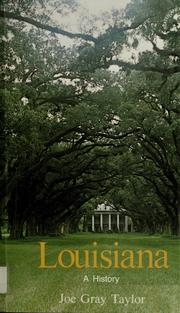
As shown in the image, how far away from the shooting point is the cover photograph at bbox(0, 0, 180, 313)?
275 inches

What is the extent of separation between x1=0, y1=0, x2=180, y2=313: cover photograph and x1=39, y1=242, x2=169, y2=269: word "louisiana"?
1cm

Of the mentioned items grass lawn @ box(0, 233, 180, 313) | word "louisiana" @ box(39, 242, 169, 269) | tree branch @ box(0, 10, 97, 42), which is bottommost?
grass lawn @ box(0, 233, 180, 313)

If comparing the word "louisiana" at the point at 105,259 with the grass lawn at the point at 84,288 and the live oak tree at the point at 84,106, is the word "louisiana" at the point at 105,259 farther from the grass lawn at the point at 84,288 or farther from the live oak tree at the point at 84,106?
the live oak tree at the point at 84,106

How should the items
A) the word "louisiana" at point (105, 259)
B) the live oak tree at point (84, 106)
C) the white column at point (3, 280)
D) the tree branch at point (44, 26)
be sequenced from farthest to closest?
the live oak tree at point (84, 106)
the tree branch at point (44, 26)
the word "louisiana" at point (105, 259)
the white column at point (3, 280)

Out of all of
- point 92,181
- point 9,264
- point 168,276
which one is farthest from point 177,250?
point 92,181

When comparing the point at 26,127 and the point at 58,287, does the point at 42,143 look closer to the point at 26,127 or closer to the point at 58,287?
the point at 26,127

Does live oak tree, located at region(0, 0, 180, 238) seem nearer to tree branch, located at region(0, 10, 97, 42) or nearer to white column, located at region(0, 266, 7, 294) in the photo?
tree branch, located at region(0, 10, 97, 42)

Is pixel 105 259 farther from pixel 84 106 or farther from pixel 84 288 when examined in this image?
pixel 84 106

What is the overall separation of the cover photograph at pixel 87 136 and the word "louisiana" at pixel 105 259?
0.04 ft

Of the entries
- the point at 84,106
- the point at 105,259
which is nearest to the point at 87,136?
the point at 84,106

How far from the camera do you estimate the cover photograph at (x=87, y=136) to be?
22.9 ft

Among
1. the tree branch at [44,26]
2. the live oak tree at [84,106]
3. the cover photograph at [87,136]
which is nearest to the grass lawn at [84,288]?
the cover photograph at [87,136]

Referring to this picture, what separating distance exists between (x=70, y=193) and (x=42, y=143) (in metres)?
15.5

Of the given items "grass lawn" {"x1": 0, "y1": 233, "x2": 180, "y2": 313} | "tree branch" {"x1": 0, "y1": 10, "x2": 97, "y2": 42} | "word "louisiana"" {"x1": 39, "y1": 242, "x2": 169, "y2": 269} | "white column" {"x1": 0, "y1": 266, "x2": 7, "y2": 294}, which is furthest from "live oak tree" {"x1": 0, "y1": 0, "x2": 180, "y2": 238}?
"white column" {"x1": 0, "y1": 266, "x2": 7, "y2": 294}
